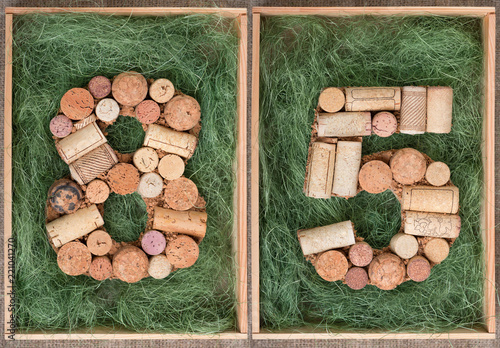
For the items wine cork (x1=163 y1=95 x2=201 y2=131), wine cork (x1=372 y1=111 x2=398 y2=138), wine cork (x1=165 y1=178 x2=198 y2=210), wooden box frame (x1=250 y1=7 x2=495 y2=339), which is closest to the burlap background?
wooden box frame (x1=250 y1=7 x2=495 y2=339)

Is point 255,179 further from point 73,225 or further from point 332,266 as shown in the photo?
point 73,225

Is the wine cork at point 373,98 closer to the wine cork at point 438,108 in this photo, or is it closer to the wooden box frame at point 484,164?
the wine cork at point 438,108

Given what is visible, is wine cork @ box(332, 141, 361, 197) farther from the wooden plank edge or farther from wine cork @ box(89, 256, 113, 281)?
wine cork @ box(89, 256, 113, 281)

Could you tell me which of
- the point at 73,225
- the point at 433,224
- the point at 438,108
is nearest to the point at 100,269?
the point at 73,225

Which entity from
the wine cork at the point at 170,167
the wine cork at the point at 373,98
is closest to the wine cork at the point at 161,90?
the wine cork at the point at 170,167

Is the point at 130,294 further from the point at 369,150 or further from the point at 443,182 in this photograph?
the point at 443,182

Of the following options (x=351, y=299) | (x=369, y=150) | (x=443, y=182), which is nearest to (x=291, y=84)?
(x=369, y=150)
